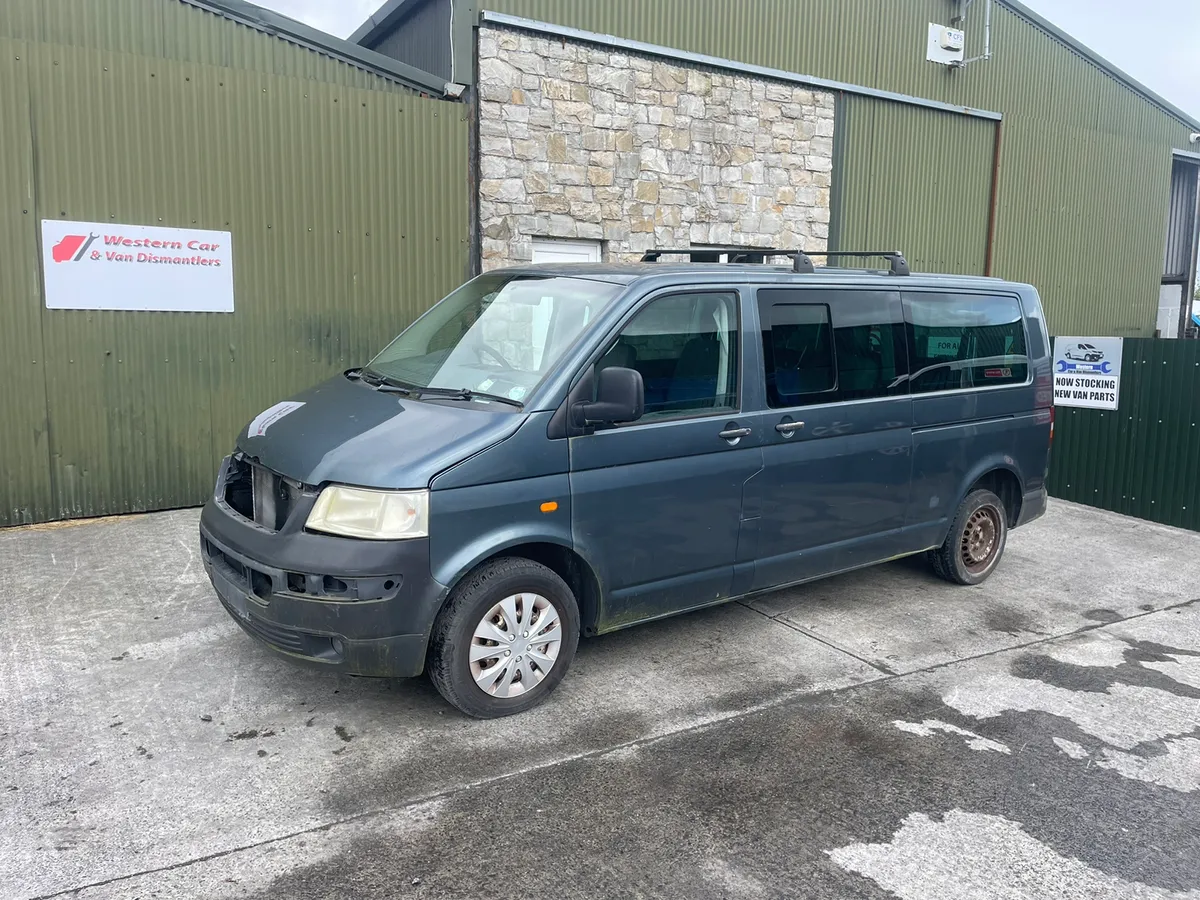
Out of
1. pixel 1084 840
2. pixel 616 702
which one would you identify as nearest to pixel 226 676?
pixel 616 702

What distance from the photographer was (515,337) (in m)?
4.81

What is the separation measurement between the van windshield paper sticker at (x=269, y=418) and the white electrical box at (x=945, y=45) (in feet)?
34.4

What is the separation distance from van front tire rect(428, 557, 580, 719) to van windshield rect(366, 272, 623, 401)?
0.86 m

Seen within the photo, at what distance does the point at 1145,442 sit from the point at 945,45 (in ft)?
20.8

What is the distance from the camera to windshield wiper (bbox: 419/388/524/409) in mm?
4328

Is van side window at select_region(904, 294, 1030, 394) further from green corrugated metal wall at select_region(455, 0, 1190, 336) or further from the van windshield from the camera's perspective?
green corrugated metal wall at select_region(455, 0, 1190, 336)

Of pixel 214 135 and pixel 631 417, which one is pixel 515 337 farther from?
pixel 214 135

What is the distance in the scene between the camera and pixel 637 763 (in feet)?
13.0

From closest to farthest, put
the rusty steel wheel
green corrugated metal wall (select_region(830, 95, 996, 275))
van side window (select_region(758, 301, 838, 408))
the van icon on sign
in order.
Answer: van side window (select_region(758, 301, 838, 408)) → the rusty steel wheel → the van icon on sign → green corrugated metal wall (select_region(830, 95, 996, 275))

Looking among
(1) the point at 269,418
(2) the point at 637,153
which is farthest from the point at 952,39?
(1) the point at 269,418

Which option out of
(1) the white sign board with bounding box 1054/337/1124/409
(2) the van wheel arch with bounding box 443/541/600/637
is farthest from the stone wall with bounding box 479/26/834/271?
(2) the van wheel arch with bounding box 443/541/600/637

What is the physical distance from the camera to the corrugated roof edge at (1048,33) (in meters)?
10.2

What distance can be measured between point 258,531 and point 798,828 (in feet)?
8.54

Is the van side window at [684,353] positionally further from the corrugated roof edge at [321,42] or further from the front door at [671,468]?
the corrugated roof edge at [321,42]
